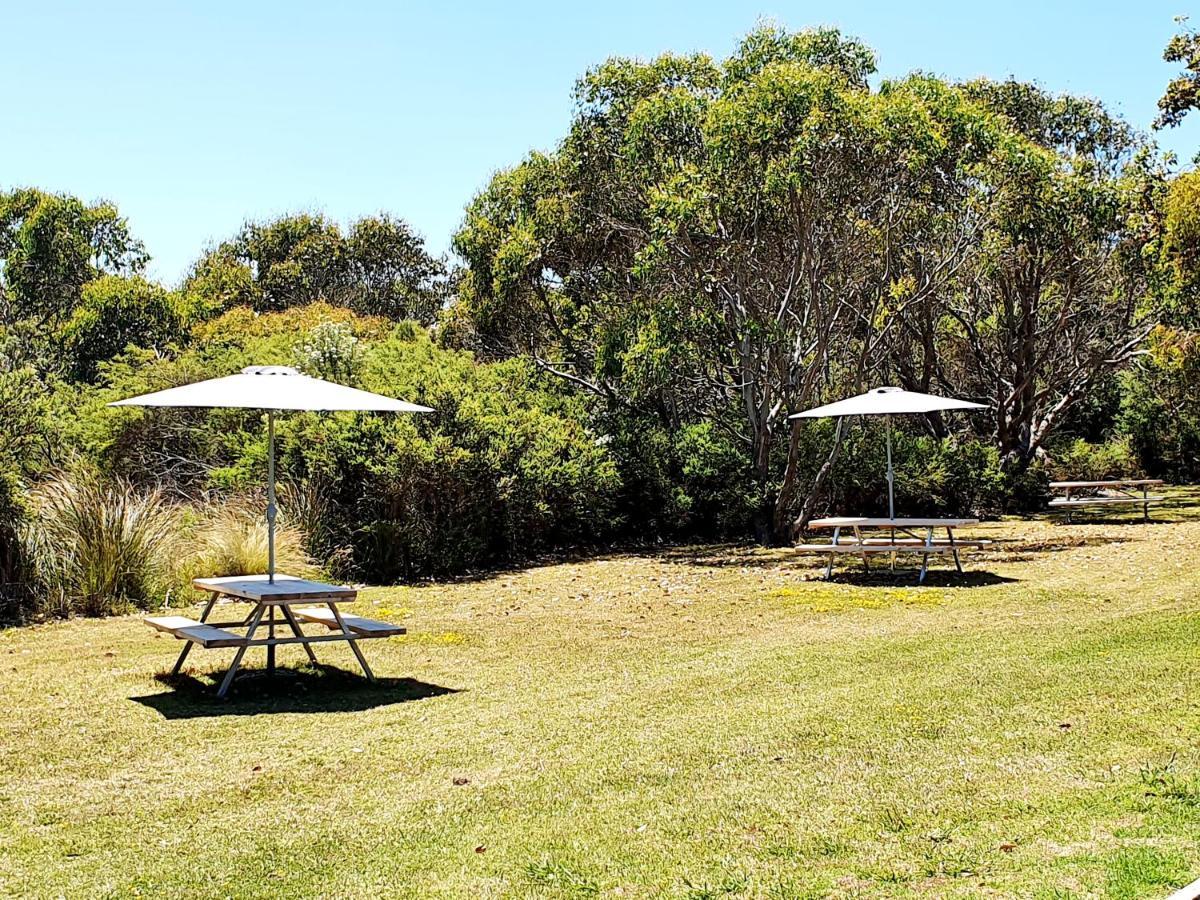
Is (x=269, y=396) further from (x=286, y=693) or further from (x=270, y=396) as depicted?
(x=286, y=693)

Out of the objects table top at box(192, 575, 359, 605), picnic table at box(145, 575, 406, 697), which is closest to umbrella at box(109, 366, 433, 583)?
Result: table top at box(192, 575, 359, 605)

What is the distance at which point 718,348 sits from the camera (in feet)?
67.1

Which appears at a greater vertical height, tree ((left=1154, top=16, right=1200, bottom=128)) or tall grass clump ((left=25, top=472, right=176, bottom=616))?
tree ((left=1154, top=16, right=1200, bottom=128))

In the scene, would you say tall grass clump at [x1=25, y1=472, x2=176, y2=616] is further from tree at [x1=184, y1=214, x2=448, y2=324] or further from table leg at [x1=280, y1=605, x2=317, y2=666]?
tree at [x1=184, y1=214, x2=448, y2=324]

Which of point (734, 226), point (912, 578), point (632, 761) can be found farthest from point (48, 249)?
point (632, 761)

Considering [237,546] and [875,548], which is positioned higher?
[237,546]

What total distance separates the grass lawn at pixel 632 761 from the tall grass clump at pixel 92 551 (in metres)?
0.78

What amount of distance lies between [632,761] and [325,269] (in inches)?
1920

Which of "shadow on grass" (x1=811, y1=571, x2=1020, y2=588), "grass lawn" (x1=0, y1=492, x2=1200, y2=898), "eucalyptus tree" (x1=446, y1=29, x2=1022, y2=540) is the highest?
"eucalyptus tree" (x1=446, y1=29, x2=1022, y2=540)

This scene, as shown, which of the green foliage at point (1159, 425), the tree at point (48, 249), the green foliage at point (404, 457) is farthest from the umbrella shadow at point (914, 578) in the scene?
the tree at point (48, 249)

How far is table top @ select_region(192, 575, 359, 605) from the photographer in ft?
26.9

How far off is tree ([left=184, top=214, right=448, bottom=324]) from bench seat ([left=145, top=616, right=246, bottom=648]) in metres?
40.4

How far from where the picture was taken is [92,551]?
12.4 meters

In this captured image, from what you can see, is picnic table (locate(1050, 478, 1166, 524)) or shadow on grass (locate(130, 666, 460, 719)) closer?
shadow on grass (locate(130, 666, 460, 719))
